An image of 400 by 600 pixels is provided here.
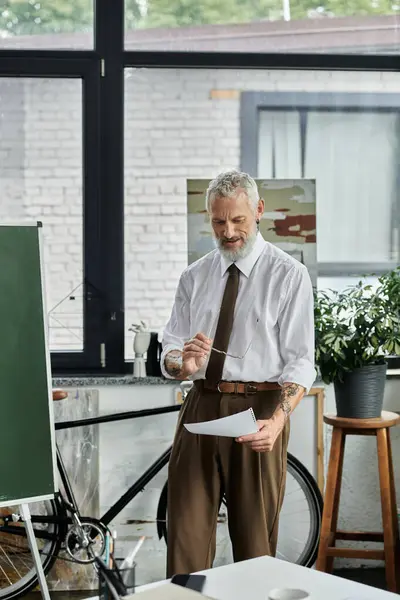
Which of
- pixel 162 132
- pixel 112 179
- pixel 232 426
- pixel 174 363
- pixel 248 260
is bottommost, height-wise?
pixel 232 426

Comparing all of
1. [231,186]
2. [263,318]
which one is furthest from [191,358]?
[231,186]

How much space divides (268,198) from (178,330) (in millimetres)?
1322

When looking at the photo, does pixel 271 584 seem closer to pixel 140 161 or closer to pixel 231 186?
pixel 231 186

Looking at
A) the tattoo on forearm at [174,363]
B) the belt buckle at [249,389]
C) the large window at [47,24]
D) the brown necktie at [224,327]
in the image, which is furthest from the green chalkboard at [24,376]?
the large window at [47,24]

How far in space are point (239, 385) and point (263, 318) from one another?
0.24 metres

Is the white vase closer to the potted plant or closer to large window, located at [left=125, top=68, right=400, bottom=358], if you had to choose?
large window, located at [left=125, top=68, right=400, bottom=358]

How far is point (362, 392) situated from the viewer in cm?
396

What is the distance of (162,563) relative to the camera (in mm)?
4320

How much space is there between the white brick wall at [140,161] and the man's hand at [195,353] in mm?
1518

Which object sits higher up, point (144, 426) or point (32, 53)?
point (32, 53)

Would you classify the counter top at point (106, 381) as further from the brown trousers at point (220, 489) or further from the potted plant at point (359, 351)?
the brown trousers at point (220, 489)

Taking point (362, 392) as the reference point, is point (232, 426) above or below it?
above

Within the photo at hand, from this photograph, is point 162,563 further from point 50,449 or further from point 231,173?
point 231,173

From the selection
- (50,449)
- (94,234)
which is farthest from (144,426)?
(50,449)
